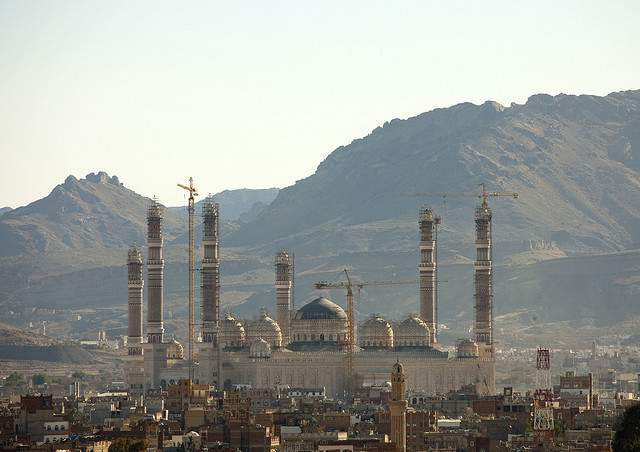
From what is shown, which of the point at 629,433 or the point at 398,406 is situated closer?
the point at 629,433

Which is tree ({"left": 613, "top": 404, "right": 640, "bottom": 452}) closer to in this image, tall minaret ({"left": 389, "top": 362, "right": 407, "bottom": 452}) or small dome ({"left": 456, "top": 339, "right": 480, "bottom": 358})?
tall minaret ({"left": 389, "top": 362, "right": 407, "bottom": 452})

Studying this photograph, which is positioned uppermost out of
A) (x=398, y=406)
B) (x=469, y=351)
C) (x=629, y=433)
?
(x=469, y=351)

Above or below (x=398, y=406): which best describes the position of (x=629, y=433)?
below

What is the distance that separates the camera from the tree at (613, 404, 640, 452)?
8838 centimetres

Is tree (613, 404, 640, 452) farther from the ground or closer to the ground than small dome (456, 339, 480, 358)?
closer to the ground

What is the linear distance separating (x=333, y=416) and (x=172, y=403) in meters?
19.6

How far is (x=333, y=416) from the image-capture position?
138125 millimetres

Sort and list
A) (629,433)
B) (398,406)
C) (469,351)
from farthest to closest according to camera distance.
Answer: (469,351), (398,406), (629,433)

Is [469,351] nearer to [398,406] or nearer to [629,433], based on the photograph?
[398,406]

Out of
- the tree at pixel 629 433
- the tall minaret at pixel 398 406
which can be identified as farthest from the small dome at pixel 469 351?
the tree at pixel 629 433

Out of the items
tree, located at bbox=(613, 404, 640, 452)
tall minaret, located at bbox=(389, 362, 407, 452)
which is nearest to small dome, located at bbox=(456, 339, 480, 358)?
tall minaret, located at bbox=(389, 362, 407, 452)

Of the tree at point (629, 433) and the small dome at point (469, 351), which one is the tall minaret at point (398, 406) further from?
the small dome at point (469, 351)

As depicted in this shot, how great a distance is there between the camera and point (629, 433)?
91.5m

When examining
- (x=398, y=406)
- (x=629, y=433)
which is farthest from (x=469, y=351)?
(x=629, y=433)
